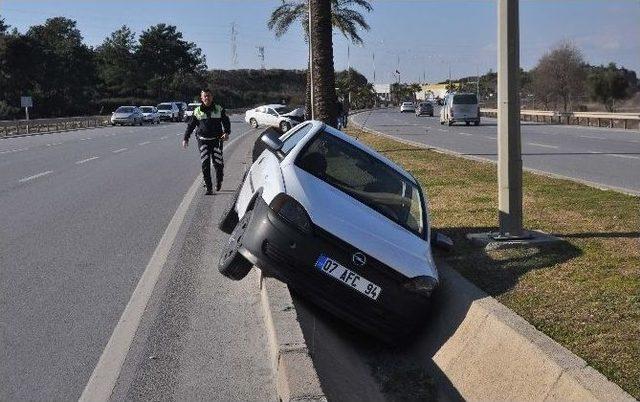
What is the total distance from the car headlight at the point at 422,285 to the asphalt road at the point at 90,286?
1069mm

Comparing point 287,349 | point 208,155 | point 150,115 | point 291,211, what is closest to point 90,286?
point 291,211

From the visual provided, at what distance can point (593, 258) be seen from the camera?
6.95 m

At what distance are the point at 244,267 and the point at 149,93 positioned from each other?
96.9 metres

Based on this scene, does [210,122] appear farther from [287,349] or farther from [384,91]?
[384,91]

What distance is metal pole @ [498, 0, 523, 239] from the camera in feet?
25.0

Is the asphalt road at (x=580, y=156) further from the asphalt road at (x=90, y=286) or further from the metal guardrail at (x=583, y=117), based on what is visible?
the metal guardrail at (x=583, y=117)

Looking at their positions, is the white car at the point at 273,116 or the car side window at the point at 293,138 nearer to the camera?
the car side window at the point at 293,138

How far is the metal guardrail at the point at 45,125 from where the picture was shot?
44528 millimetres

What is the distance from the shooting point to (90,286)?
7.01 meters

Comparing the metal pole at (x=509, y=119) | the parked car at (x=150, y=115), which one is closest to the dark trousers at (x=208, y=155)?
the metal pole at (x=509, y=119)

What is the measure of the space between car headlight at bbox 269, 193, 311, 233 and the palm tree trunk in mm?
13745

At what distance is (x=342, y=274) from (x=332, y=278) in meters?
0.07

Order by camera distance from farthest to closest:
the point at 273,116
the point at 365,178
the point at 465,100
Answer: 1. the point at 273,116
2. the point at 465,100
3. the point at 365,178

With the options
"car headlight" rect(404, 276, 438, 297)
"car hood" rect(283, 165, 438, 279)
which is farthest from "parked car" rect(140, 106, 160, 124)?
"car headlight" rect(404, 276, 438, 297)
